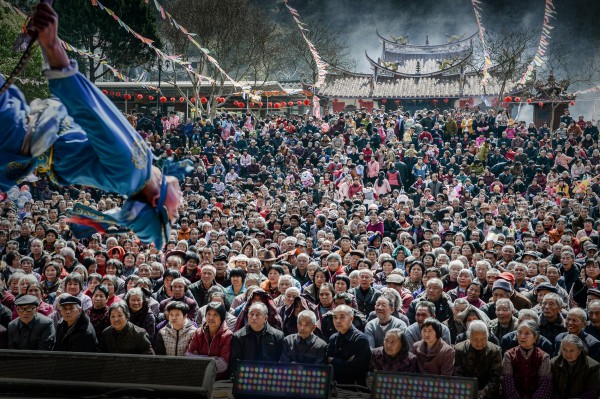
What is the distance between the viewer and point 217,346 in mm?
5336

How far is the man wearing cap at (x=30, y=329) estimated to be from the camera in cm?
555

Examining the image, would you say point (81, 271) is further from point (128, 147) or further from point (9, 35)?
point (9, 35)

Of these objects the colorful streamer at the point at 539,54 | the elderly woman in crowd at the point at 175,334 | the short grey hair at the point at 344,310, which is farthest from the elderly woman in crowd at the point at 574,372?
the colorful streamer at the point at 539,54

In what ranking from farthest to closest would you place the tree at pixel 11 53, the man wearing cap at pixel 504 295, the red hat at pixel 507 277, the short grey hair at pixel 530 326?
the tree at pixel 11 53, the red hat at pixel 507 277, the man wearing cap at pixel 504 295, the short grey hair at pixel 530 326

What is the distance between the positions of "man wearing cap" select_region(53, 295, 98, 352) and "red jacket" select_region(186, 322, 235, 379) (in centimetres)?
82

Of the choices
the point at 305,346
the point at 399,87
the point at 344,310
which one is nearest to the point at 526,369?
the point at 344,310

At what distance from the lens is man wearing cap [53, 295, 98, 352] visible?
547 centimetres

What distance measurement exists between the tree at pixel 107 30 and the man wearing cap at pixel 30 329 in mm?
18678

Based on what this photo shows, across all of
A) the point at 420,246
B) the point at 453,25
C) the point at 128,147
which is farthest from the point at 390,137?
the point at 453,25

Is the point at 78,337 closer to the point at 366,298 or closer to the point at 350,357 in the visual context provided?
the point at 350,357

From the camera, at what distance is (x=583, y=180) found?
14.2 m

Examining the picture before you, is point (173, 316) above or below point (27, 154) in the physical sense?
below

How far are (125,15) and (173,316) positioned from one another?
20.8 metres

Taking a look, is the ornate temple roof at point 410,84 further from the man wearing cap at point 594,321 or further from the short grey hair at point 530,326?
the short grey hair at point 530,326
